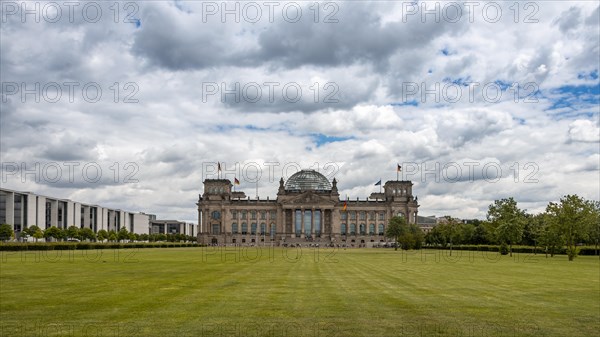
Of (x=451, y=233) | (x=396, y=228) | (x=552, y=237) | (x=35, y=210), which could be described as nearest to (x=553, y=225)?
(x=552, y=237)

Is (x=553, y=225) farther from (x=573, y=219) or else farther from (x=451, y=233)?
(x=451, y=233)

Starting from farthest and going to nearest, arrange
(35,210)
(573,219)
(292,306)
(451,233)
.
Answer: (35,210), (451,233), (573,219), (292,306)

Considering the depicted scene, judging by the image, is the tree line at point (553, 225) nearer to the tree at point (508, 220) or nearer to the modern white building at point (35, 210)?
the tree at point (508, 220)

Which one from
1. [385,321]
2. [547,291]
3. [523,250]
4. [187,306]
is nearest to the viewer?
[385,321]

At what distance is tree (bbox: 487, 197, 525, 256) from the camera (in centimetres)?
9106

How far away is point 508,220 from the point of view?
9169 cm

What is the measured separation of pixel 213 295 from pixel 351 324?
9568 mm

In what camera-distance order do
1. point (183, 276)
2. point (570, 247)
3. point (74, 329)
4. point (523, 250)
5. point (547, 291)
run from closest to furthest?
1. point (74, 329)
2. point (547, 291)
3. point (183, 276)
4. point (570, 247)
5. point (523, 250)

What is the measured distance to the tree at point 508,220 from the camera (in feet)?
299

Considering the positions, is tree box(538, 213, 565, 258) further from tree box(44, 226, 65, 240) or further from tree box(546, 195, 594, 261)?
tree box(44, 226, 65, 240)

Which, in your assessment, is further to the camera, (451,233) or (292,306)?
(451,233)

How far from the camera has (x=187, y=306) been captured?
24109mm

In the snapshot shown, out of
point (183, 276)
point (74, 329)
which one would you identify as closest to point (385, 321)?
point (74, 329)

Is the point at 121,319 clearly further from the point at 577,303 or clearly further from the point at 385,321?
the point at 577,303
